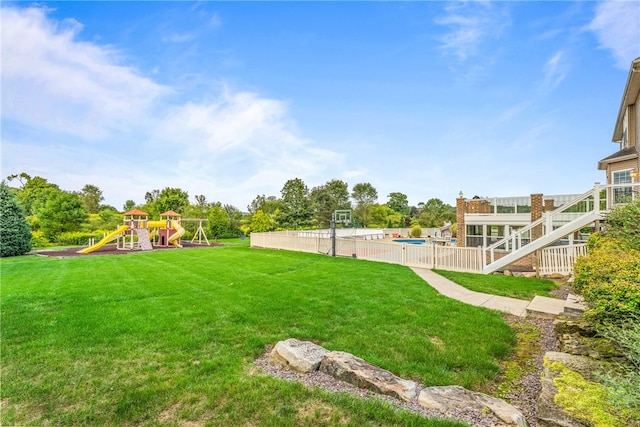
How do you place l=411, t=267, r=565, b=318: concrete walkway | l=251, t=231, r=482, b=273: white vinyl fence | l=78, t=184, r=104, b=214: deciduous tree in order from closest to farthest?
l=411, t=267, r=565, b=318: concrete walkway
l=251, t=231, r=482, b=273: white vinyl fence
l=78, t=184, r=104, b=214: deciduous tree

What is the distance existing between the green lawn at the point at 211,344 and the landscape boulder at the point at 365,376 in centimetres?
27

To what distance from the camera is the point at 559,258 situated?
1001 cm

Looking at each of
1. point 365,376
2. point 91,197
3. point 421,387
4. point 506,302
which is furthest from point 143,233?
point 91,197

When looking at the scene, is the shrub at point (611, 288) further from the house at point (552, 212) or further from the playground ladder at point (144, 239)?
the playground ladder at point (144, 239)

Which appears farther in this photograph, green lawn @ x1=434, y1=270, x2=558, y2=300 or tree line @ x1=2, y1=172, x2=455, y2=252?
tree line @ x1=2, y1=172, x2=455, y2=252

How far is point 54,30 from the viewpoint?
7879 millimetres

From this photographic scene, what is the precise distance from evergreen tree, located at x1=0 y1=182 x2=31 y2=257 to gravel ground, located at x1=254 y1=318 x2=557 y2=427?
20376 millimetres

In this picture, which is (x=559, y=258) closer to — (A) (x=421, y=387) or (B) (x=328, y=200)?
(A) (x=421, y=387)

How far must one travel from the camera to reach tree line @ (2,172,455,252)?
80.0 feet

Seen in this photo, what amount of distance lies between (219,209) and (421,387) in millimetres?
29049

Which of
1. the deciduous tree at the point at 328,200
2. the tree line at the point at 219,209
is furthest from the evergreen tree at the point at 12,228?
the deciduous tree at the point at 328,200

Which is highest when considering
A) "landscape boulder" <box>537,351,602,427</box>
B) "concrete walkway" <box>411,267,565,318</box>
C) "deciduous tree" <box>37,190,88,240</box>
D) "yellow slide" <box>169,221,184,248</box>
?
"deciduous tree" <box>37,190,88,240</box>

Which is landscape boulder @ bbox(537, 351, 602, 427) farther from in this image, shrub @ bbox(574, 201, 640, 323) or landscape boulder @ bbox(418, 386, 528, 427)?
shrub @ bbox(574, 201, 640, 323)

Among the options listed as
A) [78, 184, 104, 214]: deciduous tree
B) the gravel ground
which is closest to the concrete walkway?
the gravel ground
